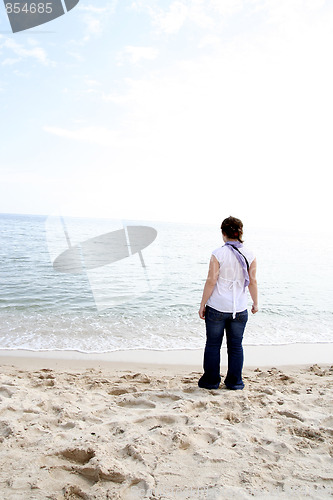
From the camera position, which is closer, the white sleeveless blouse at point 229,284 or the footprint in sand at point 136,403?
the footprint in sand at point 136,403

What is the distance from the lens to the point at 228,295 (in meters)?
3.95

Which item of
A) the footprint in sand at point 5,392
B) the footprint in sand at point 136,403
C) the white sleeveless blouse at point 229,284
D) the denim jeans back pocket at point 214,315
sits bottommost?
the footprint in sand at point 136,403

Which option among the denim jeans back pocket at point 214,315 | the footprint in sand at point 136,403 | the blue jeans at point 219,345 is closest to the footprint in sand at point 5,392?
the footprint in sand at point 136,403

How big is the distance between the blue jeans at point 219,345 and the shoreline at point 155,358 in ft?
4.23

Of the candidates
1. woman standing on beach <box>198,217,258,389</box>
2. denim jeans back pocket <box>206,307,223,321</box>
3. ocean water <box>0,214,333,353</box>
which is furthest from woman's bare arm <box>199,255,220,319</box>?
ocean water <box>0,214,333,353</box>

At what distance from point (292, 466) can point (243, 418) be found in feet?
2.63

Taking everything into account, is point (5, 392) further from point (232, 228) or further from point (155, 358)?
point (232, 228)

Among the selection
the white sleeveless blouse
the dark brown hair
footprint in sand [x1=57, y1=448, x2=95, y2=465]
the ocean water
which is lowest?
the ocean water

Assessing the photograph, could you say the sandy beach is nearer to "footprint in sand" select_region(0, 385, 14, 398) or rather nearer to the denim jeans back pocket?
"footprint in sand" select_region(0, 385, 14, 398)

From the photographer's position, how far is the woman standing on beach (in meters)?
3.93

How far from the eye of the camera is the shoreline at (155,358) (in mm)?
5398

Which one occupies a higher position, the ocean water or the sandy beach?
the sandy beach

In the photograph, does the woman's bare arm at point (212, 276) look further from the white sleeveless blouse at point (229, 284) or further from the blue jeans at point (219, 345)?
the blue jeans at point (219, 345)

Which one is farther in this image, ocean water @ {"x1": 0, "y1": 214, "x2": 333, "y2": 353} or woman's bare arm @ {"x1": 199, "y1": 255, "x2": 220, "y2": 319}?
ocean water @ {"x1": 0, "y1": 214, "x2": 333, "y2": 353}
